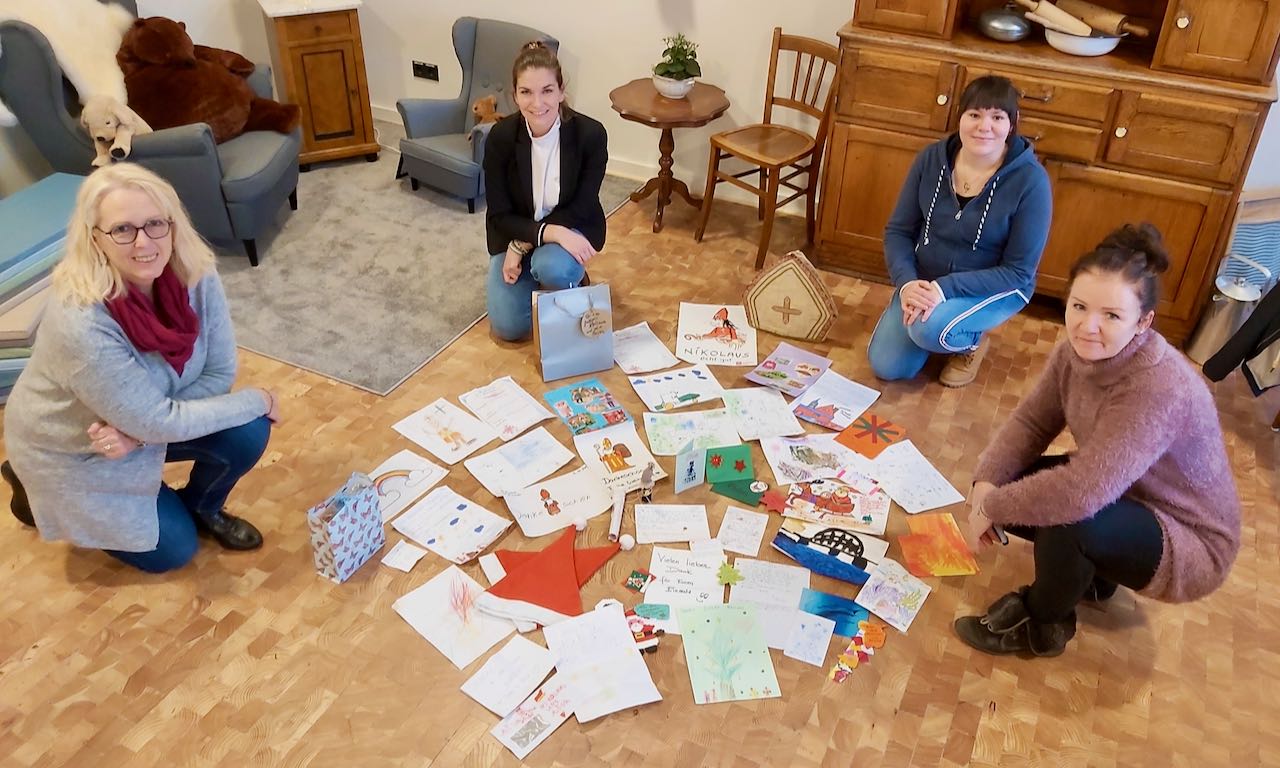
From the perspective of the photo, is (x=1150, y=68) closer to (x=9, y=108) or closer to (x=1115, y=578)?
(x=1115, y=578)

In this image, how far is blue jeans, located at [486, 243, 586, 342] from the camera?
3.03 metres

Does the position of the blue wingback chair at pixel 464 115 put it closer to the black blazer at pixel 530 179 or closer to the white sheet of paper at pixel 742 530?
the black blazer at pixel 530 179

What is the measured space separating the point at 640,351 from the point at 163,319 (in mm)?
1557

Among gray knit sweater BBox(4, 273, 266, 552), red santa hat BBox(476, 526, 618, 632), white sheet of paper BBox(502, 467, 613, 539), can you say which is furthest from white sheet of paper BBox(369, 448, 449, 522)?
gray knit sweater BBox(4, 273, 266, 552)

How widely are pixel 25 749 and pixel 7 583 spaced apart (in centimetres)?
53

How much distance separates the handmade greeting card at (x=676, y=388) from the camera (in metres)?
2.94

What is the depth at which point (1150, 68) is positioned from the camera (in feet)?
9.99

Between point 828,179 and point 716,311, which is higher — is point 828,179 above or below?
above

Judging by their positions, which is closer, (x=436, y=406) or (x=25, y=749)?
(x=25, y=749)

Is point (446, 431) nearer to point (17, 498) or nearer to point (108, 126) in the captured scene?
point (17, 498)

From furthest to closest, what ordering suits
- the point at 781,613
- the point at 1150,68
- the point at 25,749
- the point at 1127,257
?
the point at 1150,68, the point at 781,613, the point at 25,749, the point at 1127,257

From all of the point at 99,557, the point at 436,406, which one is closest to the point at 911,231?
the point at 436,406

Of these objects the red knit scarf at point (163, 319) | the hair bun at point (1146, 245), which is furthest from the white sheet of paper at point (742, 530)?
the red knit scarf at point (163, 319)

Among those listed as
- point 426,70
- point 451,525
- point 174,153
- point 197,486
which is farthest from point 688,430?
point 426,70
